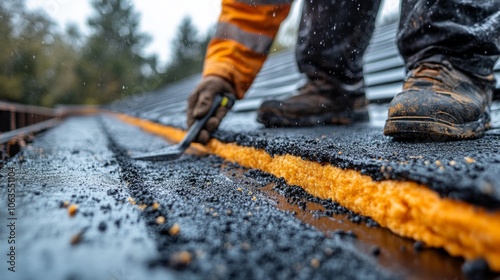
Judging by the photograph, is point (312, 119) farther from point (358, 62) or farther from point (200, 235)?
point (200, 235)

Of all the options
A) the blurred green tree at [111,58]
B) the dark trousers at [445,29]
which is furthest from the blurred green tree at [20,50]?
the dark trousers at [445,29]

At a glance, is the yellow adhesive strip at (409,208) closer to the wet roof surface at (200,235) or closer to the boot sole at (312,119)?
the wet roof surface at (200,235)

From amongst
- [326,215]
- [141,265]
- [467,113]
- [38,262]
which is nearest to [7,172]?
[38,262]

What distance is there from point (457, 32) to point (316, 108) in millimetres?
941

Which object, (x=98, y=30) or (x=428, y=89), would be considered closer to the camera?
(x=428, y=89)

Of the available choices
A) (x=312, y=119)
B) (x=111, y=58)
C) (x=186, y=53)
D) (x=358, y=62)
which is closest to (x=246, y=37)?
(x=312, y=119)

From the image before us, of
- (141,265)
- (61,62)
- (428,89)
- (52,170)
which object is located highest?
(61,62)

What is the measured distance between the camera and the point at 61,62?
23.4 meters

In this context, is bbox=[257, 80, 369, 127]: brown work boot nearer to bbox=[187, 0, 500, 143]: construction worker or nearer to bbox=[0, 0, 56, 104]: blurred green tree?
bbox=[187, 0, 500, 143]: construction worker

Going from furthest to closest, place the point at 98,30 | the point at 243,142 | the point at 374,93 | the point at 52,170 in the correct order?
the point at 98,30 < the point at 374,93 < the point at 243,142 < the point at 52,170

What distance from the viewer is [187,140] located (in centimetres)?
183

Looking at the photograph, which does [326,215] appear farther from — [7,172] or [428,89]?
[7,172]

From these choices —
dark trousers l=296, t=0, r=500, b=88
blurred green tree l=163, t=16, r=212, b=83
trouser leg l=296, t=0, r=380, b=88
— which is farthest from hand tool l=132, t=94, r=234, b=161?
blurred green tree l=163, t=16, r=212, b=83

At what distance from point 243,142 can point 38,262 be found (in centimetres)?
105
